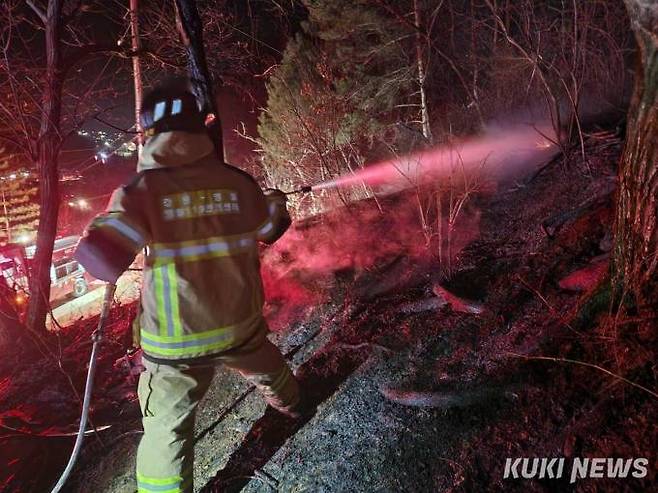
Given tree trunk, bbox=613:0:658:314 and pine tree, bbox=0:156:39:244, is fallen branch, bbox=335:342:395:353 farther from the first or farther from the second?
pine tree, bbox=0:156:39:244

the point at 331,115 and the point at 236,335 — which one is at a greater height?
the point at 331,115

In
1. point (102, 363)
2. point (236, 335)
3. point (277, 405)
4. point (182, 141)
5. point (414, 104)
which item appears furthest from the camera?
point (414, 104)

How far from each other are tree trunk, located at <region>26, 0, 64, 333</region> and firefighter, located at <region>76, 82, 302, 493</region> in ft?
15.7

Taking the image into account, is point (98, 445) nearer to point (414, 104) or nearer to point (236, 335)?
point (236, 335)

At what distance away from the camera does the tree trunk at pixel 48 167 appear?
5.93m

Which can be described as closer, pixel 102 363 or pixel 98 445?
pixel 98 445

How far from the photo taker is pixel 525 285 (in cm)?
320

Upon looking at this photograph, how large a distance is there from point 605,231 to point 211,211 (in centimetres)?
300

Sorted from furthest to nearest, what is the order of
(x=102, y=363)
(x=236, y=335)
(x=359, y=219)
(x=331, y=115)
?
(x=331, y=115) < (x=359, y=219) < (x=102, y=363) < (x=236, y=335)

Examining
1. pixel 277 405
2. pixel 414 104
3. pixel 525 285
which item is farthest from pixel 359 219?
pixel 414 104

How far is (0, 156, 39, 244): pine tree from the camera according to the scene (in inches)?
817

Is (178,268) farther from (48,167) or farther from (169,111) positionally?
(48,167)

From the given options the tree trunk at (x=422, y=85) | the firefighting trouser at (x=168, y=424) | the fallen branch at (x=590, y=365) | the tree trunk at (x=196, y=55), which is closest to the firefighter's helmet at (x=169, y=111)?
the firefighting trouser at (x=168, y=424)

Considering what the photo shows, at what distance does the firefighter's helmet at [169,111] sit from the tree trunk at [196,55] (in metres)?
1.49
